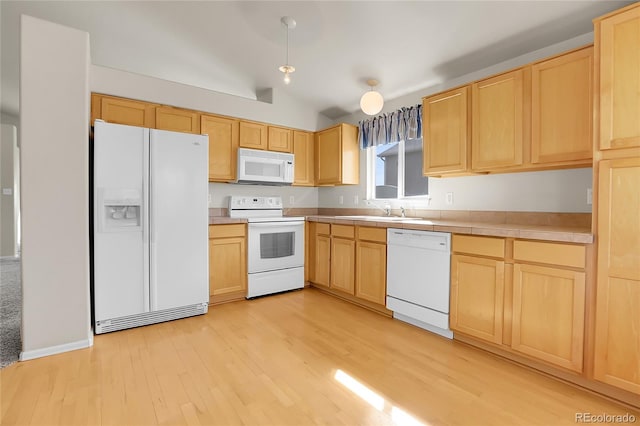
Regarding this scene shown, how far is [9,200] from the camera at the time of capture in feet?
17.9

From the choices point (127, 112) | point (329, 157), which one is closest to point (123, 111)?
point (127, 112)

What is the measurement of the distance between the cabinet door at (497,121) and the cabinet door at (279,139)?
2.33m

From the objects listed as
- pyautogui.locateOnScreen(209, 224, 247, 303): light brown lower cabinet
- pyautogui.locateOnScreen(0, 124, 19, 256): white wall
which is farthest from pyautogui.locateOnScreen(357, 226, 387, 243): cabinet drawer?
pyautogui.locateOnScreen(0, 124, 19, 256): white wall

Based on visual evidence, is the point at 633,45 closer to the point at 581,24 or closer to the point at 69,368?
the point at 581,24

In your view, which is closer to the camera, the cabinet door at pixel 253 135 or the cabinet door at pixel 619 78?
the cabinet door at pixel 619 78

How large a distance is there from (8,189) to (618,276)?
27.1 feet

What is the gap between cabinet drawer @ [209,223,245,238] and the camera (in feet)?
10.3

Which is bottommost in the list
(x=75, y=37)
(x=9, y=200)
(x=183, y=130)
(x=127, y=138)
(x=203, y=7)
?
(x=9, y=200)

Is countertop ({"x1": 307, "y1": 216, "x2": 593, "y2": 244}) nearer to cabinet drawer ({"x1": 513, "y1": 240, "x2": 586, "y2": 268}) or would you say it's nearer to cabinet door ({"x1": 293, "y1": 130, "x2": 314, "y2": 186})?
cabinet drawer ({"x1": 513, "y1": 240, "x2": 586, "y2": 268})

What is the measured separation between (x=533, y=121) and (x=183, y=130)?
327cm

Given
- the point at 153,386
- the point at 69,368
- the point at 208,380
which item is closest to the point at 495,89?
the point at 208,380

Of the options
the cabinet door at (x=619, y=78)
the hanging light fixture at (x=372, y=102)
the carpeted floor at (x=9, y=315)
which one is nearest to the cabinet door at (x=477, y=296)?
the cabinet door at (x=619, y=78)

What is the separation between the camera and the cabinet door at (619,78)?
1574mm

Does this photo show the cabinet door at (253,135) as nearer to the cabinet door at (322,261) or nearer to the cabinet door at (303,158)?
the cabinet door at (303,158)
